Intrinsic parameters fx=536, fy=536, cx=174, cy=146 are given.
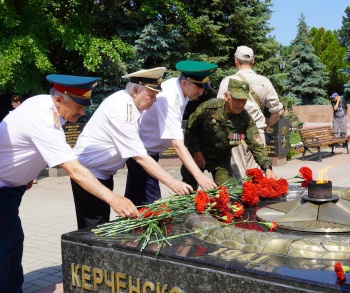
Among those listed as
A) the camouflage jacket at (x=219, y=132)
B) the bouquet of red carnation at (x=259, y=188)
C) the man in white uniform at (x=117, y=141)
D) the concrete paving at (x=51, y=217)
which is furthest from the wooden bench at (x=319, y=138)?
the man in white uniform at (x=117, y=141)

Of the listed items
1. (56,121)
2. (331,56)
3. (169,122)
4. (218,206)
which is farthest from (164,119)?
(331,56)

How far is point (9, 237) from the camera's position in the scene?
11.1ft

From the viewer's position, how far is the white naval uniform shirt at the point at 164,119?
3.69 m

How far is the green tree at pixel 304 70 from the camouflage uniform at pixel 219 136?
25.1m

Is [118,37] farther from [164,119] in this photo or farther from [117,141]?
[117,141]

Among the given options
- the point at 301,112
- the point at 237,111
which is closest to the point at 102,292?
the point at 237,111

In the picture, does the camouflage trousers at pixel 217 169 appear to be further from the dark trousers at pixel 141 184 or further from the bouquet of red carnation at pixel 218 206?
the bouquet of red carnation at pixel 218 206

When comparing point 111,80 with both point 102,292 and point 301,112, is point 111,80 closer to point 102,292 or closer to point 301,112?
point 102,292

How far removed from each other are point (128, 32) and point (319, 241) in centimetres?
1327

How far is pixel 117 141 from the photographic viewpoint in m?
3.24

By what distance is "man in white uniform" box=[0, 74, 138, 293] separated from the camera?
2.77m

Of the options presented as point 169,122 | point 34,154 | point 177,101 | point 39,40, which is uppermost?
point 39,40

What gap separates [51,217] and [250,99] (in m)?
3.47

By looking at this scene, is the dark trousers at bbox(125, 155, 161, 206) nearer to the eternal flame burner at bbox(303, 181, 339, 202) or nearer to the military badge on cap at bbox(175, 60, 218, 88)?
the military badge on cap at bbox(175, 60, 218, 88)
